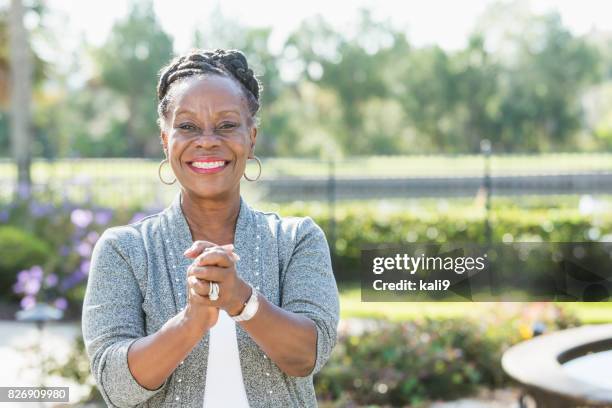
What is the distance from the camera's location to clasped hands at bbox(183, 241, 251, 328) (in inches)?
55.4

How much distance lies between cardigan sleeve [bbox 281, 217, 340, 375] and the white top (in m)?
0.11

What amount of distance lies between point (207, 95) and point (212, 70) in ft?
0.18

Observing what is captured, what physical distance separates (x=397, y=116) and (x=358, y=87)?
245 centimetres

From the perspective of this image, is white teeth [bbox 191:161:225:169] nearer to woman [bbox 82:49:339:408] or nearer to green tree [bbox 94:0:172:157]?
woman [bbox 82:49:339:408]

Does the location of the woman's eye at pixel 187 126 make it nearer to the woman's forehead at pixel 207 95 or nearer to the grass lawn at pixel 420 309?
the woman's forehead at pixel 207 95

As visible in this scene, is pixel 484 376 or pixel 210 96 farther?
pixel 484 376

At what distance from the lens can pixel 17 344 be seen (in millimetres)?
7277

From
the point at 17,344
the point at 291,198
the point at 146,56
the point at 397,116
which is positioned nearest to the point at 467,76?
the point at 397,116

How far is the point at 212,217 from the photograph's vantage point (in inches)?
68.4

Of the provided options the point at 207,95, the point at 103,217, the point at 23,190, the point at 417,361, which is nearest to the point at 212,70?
the point at 207,95

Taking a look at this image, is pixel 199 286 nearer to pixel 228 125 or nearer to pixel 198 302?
pixel 198 302

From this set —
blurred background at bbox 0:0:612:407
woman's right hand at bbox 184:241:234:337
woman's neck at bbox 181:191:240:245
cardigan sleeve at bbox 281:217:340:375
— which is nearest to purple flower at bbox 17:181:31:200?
blurred background at bbox 0:0:612:407

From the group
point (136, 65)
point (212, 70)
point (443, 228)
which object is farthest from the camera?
point (136, 65)

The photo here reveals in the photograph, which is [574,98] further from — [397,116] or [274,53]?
[274,53]
